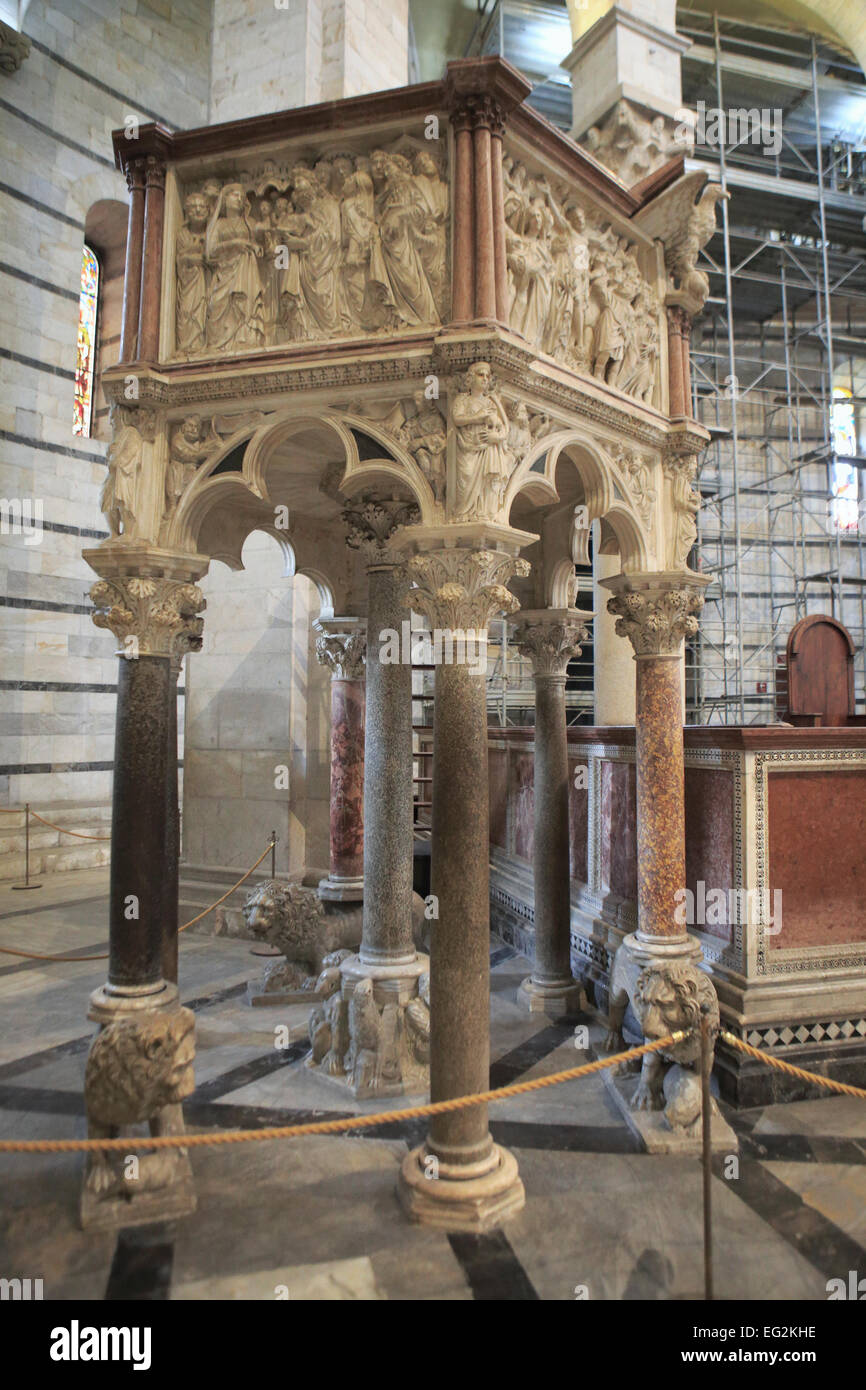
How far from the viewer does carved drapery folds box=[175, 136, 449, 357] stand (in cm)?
348

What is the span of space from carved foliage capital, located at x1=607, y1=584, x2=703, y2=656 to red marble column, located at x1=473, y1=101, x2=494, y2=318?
1.74 metres

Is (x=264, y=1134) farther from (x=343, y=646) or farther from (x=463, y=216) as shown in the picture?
(x=343, y=646)

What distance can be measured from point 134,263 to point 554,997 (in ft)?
16.0

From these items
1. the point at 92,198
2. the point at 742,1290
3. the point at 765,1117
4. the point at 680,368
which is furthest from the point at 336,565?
the point at 92,198

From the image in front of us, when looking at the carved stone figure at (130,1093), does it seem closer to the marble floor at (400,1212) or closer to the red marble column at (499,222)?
the marble floor at (400,1212)

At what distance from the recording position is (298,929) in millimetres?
5445

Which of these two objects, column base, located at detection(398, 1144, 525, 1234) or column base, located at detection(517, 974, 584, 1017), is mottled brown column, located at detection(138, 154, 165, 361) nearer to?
column base, located at detection(398, 1144, 525, 1234)

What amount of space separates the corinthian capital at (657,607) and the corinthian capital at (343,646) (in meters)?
2.39

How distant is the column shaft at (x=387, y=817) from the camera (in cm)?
485

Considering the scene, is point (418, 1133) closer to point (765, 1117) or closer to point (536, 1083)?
point (536, 1083)

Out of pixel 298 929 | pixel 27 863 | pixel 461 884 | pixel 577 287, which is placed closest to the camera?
pixel 461 884

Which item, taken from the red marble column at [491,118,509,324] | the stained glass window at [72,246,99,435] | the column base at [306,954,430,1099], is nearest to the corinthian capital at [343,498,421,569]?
the red marble column at [491,118,509,324]

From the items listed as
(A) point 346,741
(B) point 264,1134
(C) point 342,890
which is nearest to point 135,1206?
(B) point 264,1134
